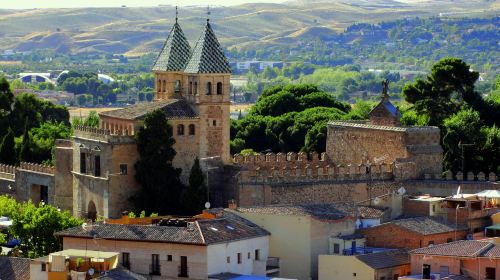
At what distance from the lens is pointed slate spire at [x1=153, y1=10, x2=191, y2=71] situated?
2430 inches

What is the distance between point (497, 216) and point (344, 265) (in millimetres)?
7239

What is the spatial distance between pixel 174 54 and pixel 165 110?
3806mm

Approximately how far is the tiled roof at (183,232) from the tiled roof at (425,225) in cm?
418

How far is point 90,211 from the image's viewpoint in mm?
59406

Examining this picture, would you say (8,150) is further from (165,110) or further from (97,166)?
(165,110)

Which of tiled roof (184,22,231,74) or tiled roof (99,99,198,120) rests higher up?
tiled roof (184,22,231,74)

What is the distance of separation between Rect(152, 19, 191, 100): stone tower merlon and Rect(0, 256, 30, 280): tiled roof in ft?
45.0

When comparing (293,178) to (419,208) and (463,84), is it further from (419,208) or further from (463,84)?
(463,84)

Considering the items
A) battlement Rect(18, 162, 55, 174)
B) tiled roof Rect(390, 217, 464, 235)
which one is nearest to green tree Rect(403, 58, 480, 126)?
battlement Rect(18, 162, 55, 174)

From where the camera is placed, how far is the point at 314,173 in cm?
5897

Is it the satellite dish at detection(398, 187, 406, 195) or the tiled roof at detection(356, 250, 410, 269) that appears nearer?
the tiled roof at detection(356, 250, 410, 269)

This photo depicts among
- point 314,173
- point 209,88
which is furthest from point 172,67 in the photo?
point 314,173

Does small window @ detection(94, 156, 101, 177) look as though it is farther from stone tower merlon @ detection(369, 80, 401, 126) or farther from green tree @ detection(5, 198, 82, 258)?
stone tower merlon @ detection(369, 80, 401, 126)

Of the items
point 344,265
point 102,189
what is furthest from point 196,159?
point 344,265
